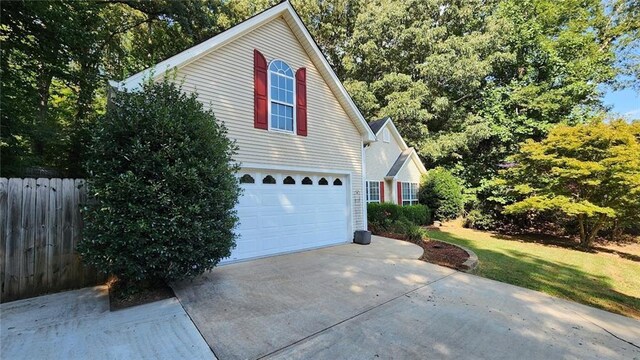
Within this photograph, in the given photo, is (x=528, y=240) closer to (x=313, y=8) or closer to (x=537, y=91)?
(x=537, y=91)

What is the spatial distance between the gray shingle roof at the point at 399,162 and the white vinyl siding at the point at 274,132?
724 centimetres

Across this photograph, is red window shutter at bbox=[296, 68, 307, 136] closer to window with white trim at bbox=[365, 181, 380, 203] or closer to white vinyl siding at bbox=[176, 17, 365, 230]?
white vinyl siding at bbox=[176, 17, 365, 230]

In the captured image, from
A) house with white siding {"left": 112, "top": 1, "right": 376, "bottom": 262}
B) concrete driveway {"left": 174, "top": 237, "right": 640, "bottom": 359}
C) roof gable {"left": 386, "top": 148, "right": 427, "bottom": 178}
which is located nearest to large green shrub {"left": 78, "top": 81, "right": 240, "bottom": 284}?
concrete driveway {"left": 174, "top": 237, "right": 640, "bottom": 359}

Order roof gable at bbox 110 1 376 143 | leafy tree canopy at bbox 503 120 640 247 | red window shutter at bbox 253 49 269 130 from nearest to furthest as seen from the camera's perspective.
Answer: roof gable at bbox 110 1 376 143, red window shutter at bbox 253 49 269 130, leafy tree canopy at bbox 503 120 640 247

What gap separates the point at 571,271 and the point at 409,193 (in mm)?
10257

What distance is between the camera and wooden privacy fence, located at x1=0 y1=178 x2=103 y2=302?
4707mm

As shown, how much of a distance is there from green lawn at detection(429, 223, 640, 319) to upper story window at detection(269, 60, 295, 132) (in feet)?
21.0

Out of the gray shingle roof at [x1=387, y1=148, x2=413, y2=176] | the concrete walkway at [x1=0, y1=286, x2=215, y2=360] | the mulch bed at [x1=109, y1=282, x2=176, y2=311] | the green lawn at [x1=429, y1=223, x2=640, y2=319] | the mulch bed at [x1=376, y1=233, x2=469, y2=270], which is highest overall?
the gray shingle roof at [x1=387, y1=148, x2=413, y2=176]

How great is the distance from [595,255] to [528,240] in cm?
296

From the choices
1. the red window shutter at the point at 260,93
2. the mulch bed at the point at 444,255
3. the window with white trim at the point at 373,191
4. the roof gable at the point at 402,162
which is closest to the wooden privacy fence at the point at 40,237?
the red window shutter at the point at 260,93

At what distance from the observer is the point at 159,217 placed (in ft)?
14.5

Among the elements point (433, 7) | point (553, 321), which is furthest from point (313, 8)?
point (553, 321)

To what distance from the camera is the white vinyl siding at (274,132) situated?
6.98m

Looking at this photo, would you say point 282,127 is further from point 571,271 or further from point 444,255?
point 571,271
